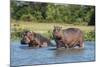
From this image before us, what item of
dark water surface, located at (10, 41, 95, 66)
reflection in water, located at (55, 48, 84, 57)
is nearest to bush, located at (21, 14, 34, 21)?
dark water surface, located at (10, 41, 95, 66)

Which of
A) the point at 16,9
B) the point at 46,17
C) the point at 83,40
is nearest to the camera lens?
the point at 16,9

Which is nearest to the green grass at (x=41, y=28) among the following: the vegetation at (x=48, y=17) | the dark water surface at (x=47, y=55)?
the vegetation at (x=48, y=17)

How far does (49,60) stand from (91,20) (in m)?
0.79

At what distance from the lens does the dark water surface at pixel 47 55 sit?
250cm

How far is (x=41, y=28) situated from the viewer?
8.66ft

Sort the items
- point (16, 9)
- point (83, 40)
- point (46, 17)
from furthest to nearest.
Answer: point (83, 40)
point (46, 17)
point (16, 9)

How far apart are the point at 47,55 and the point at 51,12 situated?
0.52m

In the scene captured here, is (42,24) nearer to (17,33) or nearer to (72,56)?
(17,33)

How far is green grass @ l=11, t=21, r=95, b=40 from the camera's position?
250 cm

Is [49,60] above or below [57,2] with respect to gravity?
below

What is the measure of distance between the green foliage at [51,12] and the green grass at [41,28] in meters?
0.05
